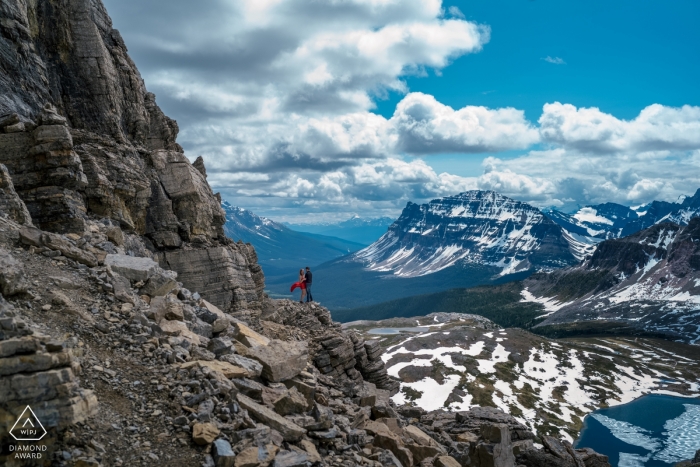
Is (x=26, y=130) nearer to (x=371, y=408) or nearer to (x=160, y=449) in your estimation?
(x=160, y=449)

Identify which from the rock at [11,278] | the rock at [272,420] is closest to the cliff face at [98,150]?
the rock at [11,278]

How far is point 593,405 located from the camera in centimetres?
18562

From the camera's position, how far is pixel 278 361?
24.7 m

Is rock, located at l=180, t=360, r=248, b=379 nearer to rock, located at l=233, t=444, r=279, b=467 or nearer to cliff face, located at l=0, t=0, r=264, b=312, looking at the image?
rock, located at l=233, t=444, r=279, b=467

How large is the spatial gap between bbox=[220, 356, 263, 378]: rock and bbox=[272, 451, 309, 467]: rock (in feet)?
17.2

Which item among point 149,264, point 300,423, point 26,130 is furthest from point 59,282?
point 26,130

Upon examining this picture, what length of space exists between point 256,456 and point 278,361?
8.03 m

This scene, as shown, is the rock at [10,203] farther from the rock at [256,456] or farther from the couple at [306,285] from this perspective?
the couple at [306,285]

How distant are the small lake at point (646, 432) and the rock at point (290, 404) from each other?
15209 cm

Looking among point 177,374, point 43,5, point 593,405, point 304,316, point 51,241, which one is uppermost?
point 43,5

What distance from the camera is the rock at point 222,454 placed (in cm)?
1602

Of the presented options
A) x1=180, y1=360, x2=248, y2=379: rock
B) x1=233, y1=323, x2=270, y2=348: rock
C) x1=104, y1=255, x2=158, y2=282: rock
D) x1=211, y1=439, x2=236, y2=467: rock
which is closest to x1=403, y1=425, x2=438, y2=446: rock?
x1=233, y1=323, x2=270, y2=348: rock

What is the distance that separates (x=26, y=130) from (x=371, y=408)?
2989 cm

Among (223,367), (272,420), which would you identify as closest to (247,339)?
(223,367)
